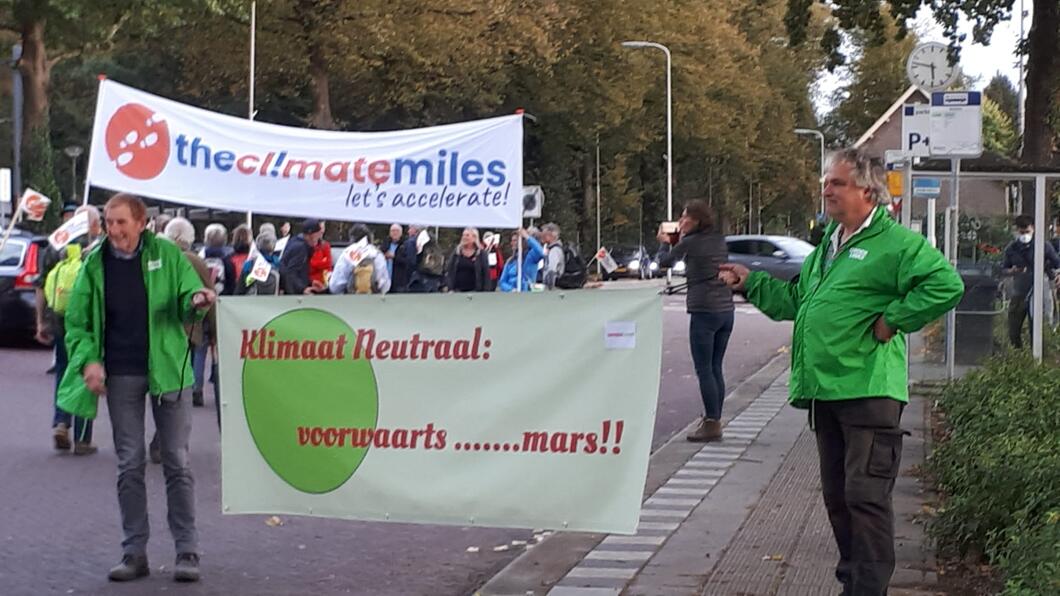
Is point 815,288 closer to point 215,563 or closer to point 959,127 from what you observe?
point 215,563

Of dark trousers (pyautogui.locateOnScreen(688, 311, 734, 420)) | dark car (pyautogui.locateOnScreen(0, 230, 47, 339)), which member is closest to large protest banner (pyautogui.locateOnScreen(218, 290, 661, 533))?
dark trousers (pyautogui.locateOnScreen(688, 311, 734, 420))

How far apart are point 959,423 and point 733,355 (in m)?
12.5

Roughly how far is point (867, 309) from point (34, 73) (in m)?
35.5

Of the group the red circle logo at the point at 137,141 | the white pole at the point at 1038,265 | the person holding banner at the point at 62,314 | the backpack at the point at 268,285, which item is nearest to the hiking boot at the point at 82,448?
the person holding banner at the point at 62,314

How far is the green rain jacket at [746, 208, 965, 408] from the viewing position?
558 centimetres

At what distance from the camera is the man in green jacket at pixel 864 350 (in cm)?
571

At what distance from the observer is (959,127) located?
13484 mm

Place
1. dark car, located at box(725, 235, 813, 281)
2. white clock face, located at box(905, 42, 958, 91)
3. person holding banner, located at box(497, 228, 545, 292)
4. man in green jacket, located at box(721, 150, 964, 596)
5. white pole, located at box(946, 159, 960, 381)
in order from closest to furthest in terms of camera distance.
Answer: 1. man in green jacket, located at box(721, 150, 964, 596)
2. white pole, located at box(946, 159, 960, 381)
3. white clock face, located at box(905, 42, 958, 91)
4. person holding banner, located at box(497, 228, 545, 292)
5. dark car, located at box(725, 235, 813, 281)

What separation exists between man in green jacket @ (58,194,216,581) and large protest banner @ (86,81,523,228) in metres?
2.28

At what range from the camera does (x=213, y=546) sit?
798 centimetres

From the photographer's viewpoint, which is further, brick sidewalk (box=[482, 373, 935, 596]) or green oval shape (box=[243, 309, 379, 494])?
brick sidewalk (box=[482, 373, 935, 596])

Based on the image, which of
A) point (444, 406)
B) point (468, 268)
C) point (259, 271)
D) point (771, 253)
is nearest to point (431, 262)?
point (468, 268)

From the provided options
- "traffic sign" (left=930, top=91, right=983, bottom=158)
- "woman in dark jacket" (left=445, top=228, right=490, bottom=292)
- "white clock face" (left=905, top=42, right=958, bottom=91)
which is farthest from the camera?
"woman in dark jacket" (left=445, top=228, right=490, bottom=292)

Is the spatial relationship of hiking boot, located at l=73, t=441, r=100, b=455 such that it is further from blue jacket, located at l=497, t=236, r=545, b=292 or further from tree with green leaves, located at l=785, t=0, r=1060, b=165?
blue jacket, located at l=497, t=236, r=545, b=292
